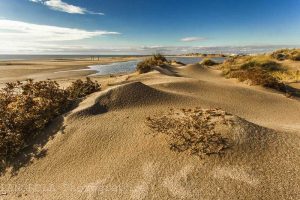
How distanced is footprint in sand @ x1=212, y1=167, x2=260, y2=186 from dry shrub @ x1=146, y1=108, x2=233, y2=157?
0.55 meters

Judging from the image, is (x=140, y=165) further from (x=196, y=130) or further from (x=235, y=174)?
(x=235, y=174)

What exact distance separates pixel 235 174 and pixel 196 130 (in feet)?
5.39

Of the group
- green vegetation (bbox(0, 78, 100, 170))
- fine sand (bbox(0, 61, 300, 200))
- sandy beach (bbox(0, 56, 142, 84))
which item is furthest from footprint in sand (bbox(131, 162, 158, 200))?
sandy beach (bbox(0, 56, 142, 84))

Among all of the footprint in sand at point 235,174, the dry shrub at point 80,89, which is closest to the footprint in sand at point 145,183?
the footprint in sand at point 235,174

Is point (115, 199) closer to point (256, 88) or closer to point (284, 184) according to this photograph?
point (284, 184)

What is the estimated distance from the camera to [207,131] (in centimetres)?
712

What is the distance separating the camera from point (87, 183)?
19.9 feet

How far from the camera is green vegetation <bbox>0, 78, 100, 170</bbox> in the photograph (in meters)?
7.21

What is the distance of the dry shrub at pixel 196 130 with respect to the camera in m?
6.64

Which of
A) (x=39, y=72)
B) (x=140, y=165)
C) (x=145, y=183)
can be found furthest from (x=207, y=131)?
(x=39, y=72)

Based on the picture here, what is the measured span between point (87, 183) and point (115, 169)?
73cm

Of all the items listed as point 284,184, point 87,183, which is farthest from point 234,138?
point 87,183

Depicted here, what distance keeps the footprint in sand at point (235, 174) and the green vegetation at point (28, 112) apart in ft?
17.0

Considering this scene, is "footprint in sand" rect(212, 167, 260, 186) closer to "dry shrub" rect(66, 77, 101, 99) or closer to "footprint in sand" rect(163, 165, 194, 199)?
"footprint in sand" rect(163, 165, 194, 199)
